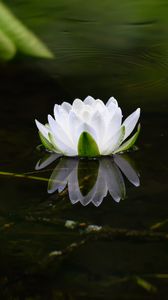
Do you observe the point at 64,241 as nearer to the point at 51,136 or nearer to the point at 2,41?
the point at 51,136

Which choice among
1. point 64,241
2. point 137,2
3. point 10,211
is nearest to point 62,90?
point 10,211

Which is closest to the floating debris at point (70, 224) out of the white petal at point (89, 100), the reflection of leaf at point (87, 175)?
the reflection of leaf at point (87, 175)

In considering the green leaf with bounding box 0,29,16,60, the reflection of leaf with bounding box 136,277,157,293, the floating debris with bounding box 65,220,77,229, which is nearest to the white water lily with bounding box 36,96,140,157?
the floating debris with bounding box 65,220,77,229

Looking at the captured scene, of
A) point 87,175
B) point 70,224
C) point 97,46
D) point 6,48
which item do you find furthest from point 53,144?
point 97,46

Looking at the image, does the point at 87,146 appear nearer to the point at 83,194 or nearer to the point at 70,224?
the point at 83,194

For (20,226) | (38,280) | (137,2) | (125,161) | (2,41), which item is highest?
(137,2)
